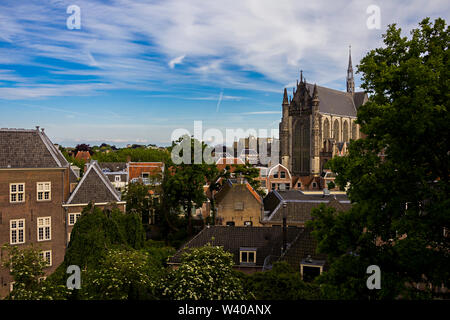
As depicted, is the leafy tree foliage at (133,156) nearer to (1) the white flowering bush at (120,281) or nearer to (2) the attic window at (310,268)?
(2) the attic window at (310,268)

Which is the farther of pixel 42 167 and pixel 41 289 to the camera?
pixel 42 167

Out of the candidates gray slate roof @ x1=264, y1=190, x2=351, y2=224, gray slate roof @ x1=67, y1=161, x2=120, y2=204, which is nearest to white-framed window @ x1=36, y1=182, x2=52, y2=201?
gray slate roof @ x1=67, y1=161, x2=120, y2=204

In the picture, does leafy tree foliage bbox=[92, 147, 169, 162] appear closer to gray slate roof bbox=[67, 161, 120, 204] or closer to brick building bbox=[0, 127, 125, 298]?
gray slate roof bbox=[67, 161, 120, 204]

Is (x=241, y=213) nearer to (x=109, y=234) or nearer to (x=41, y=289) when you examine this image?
(x=109, y=234)

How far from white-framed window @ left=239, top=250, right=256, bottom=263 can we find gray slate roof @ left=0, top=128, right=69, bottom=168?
60.1ft

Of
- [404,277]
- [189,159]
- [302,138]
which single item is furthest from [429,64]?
[302,138]

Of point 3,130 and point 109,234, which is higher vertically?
point 3,130

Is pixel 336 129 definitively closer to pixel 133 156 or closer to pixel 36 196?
pixel 133 156

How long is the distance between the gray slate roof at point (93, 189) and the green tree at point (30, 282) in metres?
18.1

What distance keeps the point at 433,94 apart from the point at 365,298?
7.12m

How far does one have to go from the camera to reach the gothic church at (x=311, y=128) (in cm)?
11031

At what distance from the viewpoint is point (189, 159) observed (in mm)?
45875

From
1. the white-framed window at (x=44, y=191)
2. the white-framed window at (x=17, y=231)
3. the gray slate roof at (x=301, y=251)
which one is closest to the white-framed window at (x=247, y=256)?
the gray slate roof at (x=301, y=251)

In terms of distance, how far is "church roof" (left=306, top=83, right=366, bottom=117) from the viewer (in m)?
116
